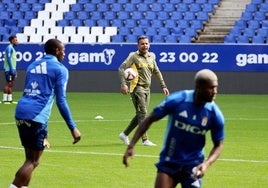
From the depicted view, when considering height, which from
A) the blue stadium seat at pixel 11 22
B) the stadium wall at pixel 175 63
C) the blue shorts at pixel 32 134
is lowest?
the stadium wall at pixel 175 63

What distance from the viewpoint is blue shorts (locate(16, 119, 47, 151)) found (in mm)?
11953

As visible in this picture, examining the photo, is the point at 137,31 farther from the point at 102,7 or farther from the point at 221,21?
the point at 221,21

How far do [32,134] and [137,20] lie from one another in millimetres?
28670

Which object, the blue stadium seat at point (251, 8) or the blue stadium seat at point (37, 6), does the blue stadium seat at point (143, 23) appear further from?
the blue stadium seat at point (37, 6)

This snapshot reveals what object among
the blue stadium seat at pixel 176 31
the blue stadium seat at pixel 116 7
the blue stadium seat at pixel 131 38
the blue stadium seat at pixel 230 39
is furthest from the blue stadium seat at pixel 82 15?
the blue stadium seat at pixel 230 39

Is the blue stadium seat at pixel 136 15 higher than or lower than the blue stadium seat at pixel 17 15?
higher

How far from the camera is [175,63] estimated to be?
35938 mm

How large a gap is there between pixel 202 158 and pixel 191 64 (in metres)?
26.3

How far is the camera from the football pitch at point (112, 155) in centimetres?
1431

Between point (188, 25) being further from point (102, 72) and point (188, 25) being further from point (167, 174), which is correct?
point (167, 174)

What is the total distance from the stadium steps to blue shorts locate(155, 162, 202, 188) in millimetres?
29518

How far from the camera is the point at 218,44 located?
117 feet

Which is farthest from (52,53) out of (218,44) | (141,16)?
(141,16)

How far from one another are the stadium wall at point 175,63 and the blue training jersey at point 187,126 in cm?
2607
